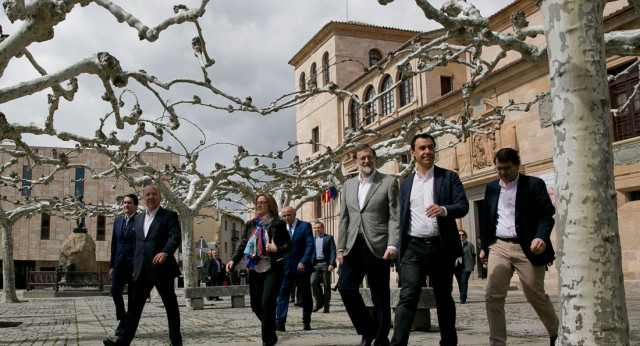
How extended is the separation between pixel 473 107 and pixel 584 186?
22.0 metres

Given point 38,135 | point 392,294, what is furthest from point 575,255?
point 38,135

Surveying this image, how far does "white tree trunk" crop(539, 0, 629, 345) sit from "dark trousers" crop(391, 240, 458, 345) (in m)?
1.57

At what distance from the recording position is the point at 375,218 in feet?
18.4

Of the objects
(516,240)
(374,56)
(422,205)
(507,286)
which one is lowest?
(507,286)

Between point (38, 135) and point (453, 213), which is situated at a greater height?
point (38, 135)

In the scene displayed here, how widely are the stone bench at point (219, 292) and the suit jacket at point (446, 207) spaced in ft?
29.6

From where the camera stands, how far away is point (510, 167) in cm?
527

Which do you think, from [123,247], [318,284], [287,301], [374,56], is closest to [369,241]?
[287,301]

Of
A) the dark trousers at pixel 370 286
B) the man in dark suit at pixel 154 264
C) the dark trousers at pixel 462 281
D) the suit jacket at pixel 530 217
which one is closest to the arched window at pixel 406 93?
the dark trousers at pixel 462 281

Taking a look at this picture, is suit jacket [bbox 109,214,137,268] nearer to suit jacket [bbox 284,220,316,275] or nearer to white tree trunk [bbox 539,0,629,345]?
suit jacket [bbox 284,220,316,275]

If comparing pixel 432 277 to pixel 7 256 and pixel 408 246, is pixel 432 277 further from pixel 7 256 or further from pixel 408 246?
pixel 7 256

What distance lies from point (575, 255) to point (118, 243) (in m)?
5.87

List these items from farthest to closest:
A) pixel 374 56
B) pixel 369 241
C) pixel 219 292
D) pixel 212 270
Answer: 1. pixel 374 56
2. pixel 212 270
3. pixel 219 292
4. pixel 369 241

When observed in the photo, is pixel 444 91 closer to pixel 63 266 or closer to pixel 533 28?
pixel 63 266
